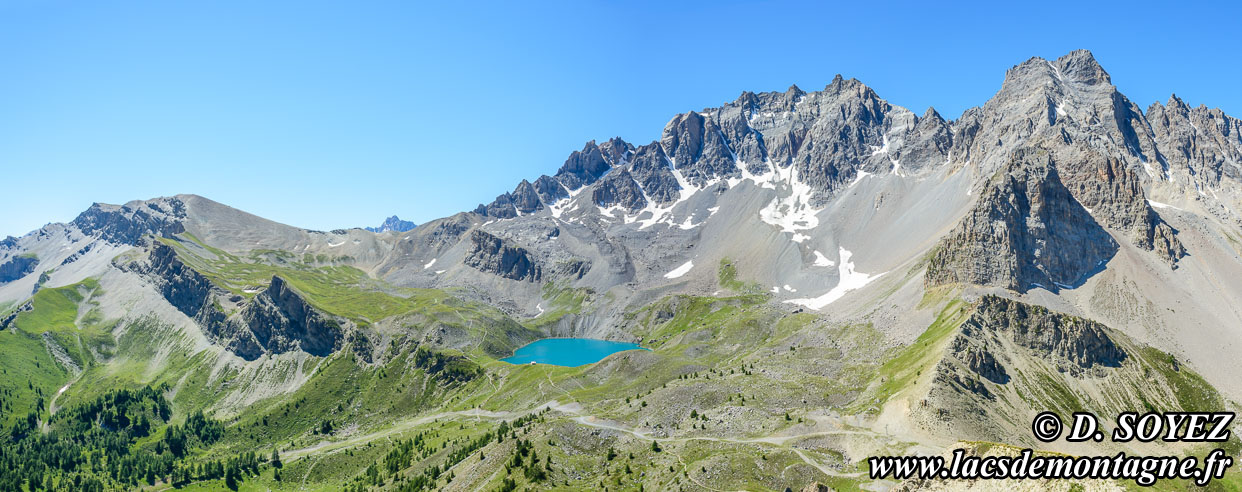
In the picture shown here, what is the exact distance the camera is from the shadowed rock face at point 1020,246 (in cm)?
18262

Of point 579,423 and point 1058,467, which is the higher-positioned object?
point 1058,467

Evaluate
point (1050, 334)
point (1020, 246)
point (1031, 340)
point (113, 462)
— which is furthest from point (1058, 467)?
point (113, 462)

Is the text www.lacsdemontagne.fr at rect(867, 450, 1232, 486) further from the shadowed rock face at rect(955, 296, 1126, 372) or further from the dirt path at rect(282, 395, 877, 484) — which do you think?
the shadowed rock face at rect(955, 296, 1126, 372)

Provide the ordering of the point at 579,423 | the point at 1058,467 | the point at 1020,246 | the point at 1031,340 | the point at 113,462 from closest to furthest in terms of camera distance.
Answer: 1. the point at 1058,467
2. the point at 579,423
3. the point at 1031,340
4. the point at 113,462
5. the point at 1020,246

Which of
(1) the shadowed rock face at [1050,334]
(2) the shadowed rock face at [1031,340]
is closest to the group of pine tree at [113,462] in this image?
(2) the shadowed rock face at [1031,340]

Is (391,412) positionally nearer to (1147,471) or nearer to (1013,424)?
(1013,424)

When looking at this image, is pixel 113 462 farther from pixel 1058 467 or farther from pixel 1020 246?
pixel 1020 246

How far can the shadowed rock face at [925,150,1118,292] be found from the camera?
18262cm

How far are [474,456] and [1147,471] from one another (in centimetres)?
10009

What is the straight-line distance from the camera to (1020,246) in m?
188

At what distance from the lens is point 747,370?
156 m

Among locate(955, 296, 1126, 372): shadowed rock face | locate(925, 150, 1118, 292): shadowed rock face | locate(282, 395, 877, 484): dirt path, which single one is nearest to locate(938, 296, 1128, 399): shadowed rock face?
locate(955, 296, 1126, 372): shadowed rock face

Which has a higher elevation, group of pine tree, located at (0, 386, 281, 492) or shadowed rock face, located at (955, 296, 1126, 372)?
shadowed rock face, located at (955, 296, 1126, 372)

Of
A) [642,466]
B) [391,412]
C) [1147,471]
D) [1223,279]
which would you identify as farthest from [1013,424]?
[391,412]
